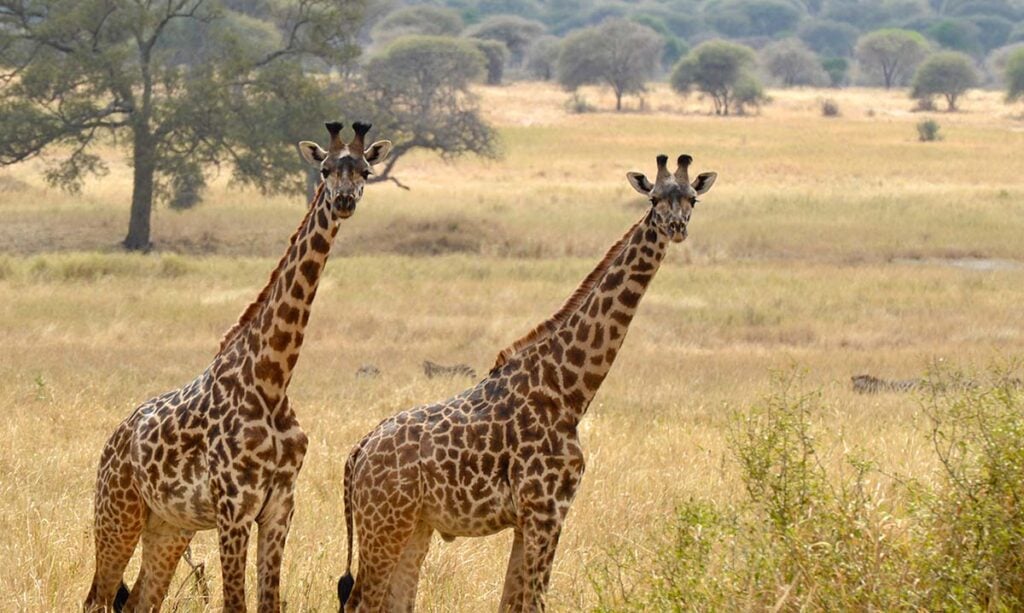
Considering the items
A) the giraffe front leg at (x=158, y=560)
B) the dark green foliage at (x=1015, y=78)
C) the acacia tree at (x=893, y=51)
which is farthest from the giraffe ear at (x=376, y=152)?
the acacia tree at (x=893, y=51)

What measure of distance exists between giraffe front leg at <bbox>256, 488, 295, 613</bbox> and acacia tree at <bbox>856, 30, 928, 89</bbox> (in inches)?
3472

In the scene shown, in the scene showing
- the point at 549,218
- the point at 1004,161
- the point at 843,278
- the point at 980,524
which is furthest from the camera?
the point at 1004,161

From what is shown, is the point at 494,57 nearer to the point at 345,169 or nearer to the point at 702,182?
the point at 702,182

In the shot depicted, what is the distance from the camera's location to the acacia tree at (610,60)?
232 ft

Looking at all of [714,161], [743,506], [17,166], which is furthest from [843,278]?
[17,166]

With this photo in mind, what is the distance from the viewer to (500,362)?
6.52 meters

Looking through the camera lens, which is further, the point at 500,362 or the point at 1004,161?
the point at 1004,161

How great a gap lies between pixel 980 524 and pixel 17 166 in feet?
140

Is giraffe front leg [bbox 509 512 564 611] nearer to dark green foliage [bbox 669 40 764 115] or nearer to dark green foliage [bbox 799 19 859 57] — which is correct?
dark green foliage [bbox 669 40 764 115]

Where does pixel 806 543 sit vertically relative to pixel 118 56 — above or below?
below

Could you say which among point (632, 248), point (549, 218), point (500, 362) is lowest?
point (549, 218)

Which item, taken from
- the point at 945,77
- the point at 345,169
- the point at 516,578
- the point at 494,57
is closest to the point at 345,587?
the point at 516,578

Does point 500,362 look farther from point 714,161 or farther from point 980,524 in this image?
point 714,161

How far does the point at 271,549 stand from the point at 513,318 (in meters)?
13.5
